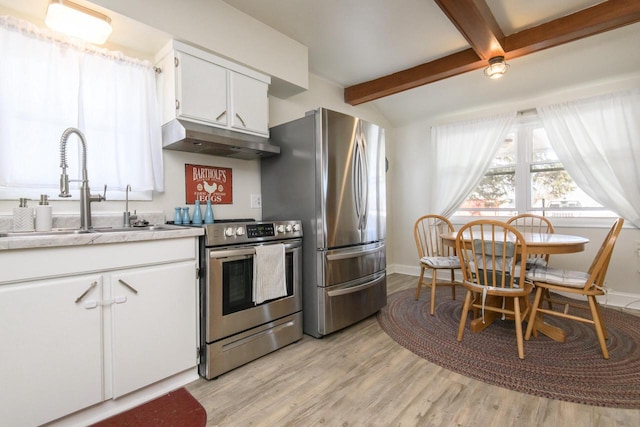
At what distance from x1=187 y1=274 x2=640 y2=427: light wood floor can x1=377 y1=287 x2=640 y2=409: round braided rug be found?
0.10m

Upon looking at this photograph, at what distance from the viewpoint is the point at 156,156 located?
2.19 m

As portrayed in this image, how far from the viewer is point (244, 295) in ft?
6.66

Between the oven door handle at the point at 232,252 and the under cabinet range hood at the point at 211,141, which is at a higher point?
the under cabinet range hood at the point at 211,141

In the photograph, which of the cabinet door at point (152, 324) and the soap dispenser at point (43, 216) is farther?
the soap dispenser at point (43, 216)

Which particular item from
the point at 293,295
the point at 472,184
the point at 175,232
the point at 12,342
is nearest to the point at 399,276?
the point at 472,184

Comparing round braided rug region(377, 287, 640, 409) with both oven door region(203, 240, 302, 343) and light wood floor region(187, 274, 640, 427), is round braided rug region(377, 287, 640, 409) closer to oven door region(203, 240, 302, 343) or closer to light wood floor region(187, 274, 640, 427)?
light wood floor region(187, 274, 640, 427)

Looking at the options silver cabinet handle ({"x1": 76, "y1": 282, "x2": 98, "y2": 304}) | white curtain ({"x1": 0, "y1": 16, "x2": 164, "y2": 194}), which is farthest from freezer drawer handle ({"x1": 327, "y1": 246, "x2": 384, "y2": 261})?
silver cabinet handle ({"x1": 76, "y1": 282, "x2": 98, "y2": 304})

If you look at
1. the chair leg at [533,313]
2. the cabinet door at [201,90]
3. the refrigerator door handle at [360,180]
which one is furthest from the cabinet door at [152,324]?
the chair leg at [533,313]

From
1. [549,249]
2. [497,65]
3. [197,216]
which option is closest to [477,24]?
[497,65]

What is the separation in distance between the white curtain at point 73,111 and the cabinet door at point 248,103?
1.82 feet

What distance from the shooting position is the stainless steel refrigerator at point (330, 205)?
7.79ft

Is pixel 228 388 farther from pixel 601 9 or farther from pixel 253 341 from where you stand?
pixel 601 9

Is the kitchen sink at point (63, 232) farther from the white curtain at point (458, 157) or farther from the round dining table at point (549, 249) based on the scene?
the white curtain at point (458, 157)

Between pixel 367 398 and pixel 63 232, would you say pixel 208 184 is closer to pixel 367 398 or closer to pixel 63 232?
pixel 63 232
